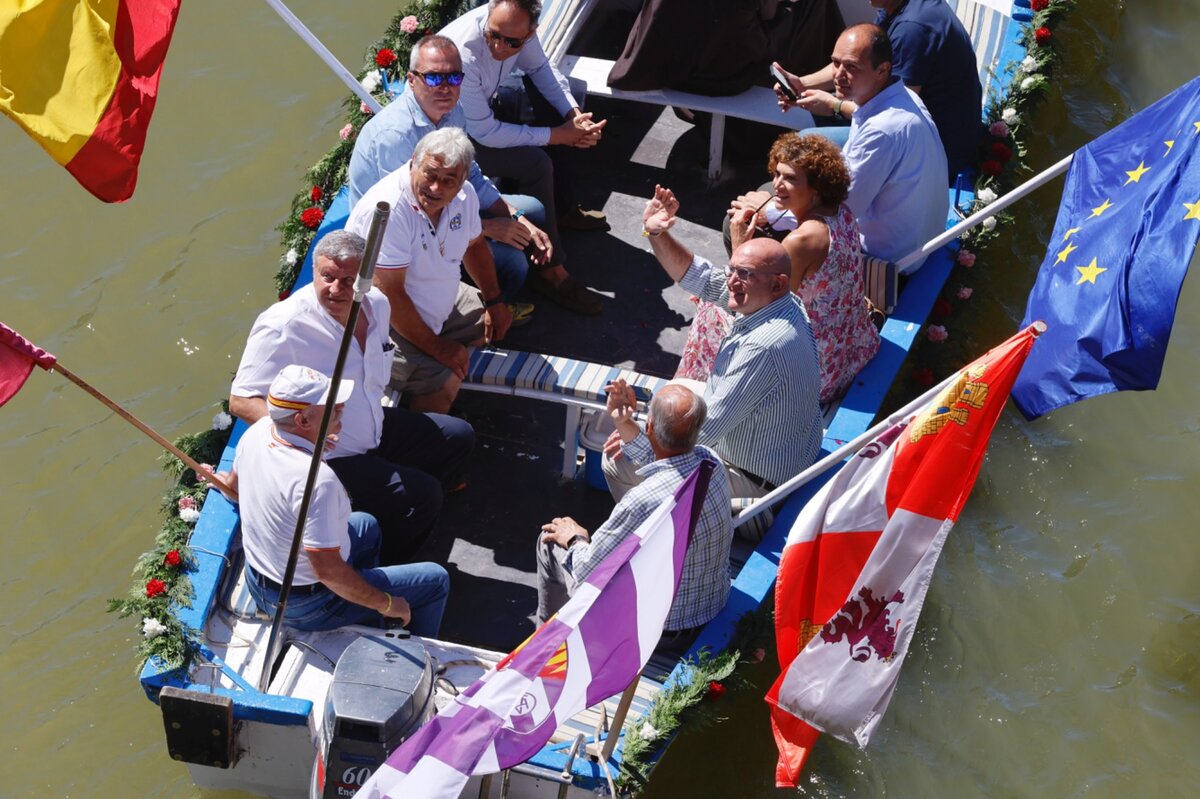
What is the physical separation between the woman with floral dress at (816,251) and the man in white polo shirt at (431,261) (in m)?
1.00

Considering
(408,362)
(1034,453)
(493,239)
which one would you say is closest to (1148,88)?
(1034,453)

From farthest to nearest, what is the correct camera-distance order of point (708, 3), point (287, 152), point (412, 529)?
point (287, 152) → point (708, 3) → point (412, 529)

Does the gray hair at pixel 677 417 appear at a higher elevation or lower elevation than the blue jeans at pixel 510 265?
higher

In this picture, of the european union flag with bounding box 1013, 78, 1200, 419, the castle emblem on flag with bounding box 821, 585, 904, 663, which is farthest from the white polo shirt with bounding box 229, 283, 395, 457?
the european union flag with bounding box 1013, 78, 1200, 419

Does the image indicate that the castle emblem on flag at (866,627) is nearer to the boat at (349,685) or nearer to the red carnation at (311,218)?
the boat at (349,685)

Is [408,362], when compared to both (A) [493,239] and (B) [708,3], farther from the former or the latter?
(B) [708,3]

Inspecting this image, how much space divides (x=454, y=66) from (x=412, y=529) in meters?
2.03

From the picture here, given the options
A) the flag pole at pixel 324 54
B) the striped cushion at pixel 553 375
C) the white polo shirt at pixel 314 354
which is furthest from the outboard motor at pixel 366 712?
the flag pole at pixel 324 54

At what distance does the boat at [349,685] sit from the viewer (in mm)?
4867

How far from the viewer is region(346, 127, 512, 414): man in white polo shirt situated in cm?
598

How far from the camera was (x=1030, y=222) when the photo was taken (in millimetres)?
9211

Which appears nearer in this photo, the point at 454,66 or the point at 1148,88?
the point at 454,66

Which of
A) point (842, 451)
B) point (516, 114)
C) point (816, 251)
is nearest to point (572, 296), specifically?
point (516, 114)

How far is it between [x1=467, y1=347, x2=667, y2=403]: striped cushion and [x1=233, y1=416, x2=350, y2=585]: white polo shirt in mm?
1372
